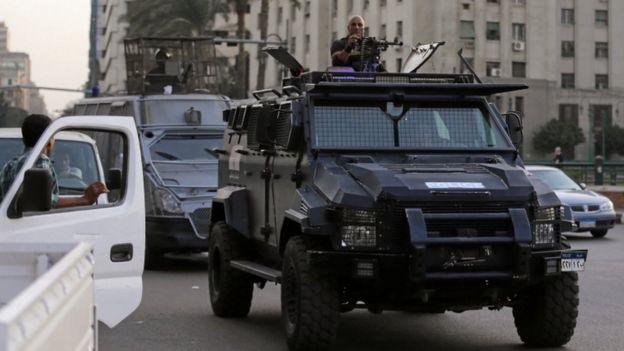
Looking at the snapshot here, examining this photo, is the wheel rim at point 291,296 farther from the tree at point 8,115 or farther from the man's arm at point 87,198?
the tree at point 8,115

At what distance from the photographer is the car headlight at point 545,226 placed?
8.39 meters

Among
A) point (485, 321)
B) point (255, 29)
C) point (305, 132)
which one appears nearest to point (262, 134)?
point (305, 132)

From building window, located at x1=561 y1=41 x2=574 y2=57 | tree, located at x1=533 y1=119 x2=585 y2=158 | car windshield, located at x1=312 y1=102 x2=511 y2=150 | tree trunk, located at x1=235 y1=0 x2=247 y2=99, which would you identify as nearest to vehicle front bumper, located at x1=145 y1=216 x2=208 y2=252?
car windshield, located at x1=312 y1=102 x2=511 y2=150

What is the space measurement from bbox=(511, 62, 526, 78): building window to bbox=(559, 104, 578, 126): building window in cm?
665

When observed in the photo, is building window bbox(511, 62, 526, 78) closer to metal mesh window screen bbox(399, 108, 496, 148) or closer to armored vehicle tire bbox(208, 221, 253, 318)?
armored vehicle tire bbox(208, 221, 253, 318)

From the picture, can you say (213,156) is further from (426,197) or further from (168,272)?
(426,197)

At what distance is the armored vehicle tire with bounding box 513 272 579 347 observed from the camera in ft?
28.5

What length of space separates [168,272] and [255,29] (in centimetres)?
8201

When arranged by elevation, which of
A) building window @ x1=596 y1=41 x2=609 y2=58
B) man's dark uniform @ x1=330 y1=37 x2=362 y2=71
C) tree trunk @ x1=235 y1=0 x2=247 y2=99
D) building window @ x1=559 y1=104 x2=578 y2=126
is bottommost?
man's dark uniform @ x1=330 y1=37 x2=362 y2=71

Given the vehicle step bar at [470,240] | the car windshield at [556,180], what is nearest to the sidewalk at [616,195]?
the car windshield at [556,180]

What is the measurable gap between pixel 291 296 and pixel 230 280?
227 cm

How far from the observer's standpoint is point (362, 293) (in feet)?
27.9

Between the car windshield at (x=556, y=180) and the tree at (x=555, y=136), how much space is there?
6033cm

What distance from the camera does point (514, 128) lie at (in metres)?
9.98
